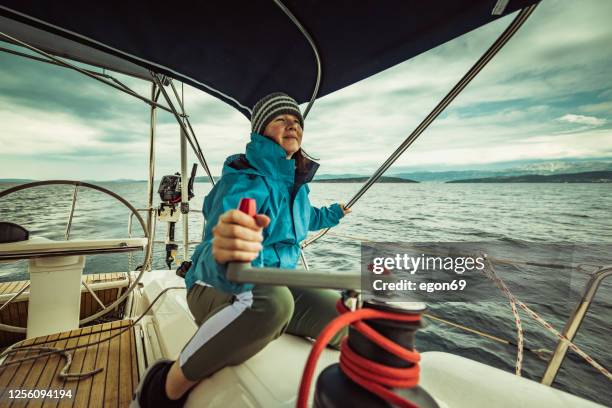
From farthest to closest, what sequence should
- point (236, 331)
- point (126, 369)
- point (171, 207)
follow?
point (171, 207)
point (126, 369)
point (236, 331)

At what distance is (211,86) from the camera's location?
4.86ft

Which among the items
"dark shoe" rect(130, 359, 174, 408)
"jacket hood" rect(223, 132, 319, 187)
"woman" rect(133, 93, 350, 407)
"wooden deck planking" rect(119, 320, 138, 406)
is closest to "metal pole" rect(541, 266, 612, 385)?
"woman" rect(133, 93, 350, 407)

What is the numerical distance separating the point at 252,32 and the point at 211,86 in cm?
51

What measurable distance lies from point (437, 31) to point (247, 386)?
3.91ft

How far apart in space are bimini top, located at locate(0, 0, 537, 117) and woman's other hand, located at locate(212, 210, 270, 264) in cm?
80

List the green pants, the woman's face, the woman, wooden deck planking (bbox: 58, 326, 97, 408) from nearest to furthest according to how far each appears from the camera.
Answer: the woman, the green pants, wooden deck planking (bbox: 58, 326, 97, 408), the woman's face

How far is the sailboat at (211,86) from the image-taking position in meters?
0.78

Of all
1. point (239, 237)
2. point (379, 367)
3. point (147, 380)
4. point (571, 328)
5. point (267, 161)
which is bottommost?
point (147, 380)

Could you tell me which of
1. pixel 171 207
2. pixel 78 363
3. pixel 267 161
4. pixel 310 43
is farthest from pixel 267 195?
pixel 171 207

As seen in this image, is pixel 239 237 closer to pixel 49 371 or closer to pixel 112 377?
pixel 112 377

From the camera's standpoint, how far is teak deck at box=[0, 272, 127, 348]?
73.3 inches

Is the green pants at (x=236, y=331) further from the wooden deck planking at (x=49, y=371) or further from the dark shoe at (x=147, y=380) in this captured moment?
the wooden deck planking at (x=49, y=371)

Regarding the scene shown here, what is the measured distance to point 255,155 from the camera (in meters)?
1.03

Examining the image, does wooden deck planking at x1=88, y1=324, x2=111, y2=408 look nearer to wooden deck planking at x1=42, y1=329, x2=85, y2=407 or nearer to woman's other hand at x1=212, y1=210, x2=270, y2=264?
wooden deck planking at x1=42, y1=329, x2=85, y2=407
